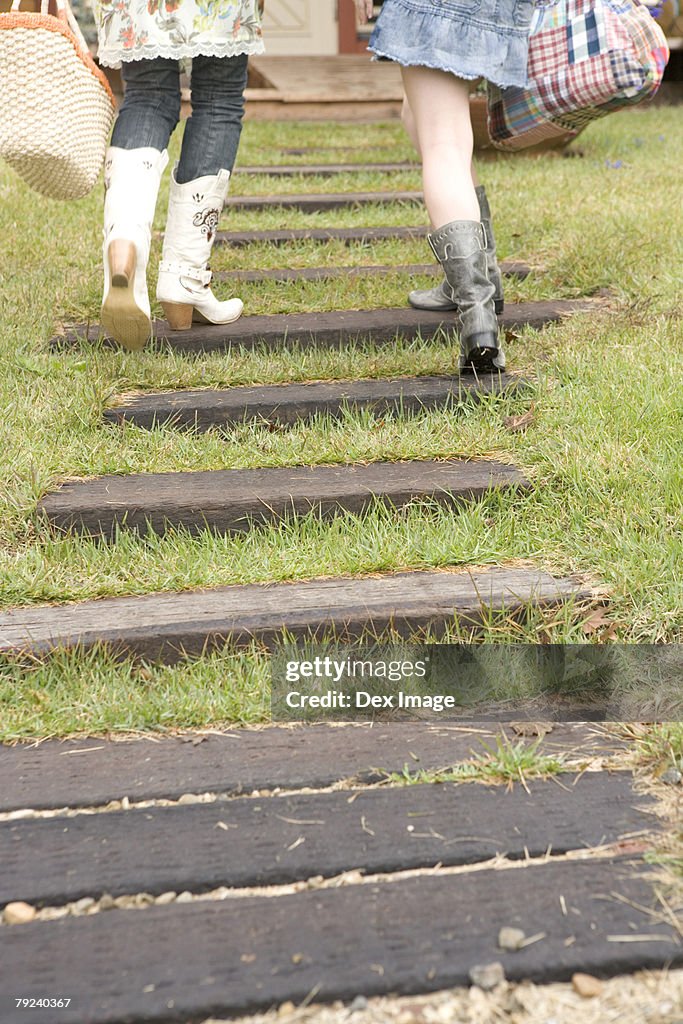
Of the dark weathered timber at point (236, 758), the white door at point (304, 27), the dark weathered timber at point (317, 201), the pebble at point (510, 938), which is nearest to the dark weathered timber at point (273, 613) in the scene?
the dark weathered timber at point (236, 758)

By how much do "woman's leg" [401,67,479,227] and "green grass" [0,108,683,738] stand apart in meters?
0.46

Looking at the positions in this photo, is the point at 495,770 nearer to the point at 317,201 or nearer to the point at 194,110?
the point at 194,110

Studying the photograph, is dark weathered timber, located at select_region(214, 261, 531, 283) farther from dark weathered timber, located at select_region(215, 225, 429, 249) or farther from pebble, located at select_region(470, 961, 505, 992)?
pebble, located at select_region(470, 961, 505, 992)

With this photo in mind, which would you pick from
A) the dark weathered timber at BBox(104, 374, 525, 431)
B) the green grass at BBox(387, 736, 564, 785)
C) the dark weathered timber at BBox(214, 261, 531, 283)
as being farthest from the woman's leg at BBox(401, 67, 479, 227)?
the green grass at BBox(387, 736, 564, 785)

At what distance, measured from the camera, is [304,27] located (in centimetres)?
1147

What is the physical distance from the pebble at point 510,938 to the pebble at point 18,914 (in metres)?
0.61

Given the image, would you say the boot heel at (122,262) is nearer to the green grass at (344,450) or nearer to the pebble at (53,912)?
the green grass at (344,450)

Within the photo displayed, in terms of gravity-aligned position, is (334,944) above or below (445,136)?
below

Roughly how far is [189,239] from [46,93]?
20.6 inches

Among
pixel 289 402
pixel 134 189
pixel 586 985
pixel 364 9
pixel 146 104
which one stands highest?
pixel 364 9

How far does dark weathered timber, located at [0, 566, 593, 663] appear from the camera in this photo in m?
1.95

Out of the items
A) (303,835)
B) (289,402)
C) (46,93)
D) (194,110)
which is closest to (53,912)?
(303,835)

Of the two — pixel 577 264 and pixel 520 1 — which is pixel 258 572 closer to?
pixel 520 1

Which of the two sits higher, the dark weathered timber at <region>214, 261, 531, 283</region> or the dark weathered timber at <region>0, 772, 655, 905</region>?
the dark weathered timber at <region>214, 261, 531, 283</region>
